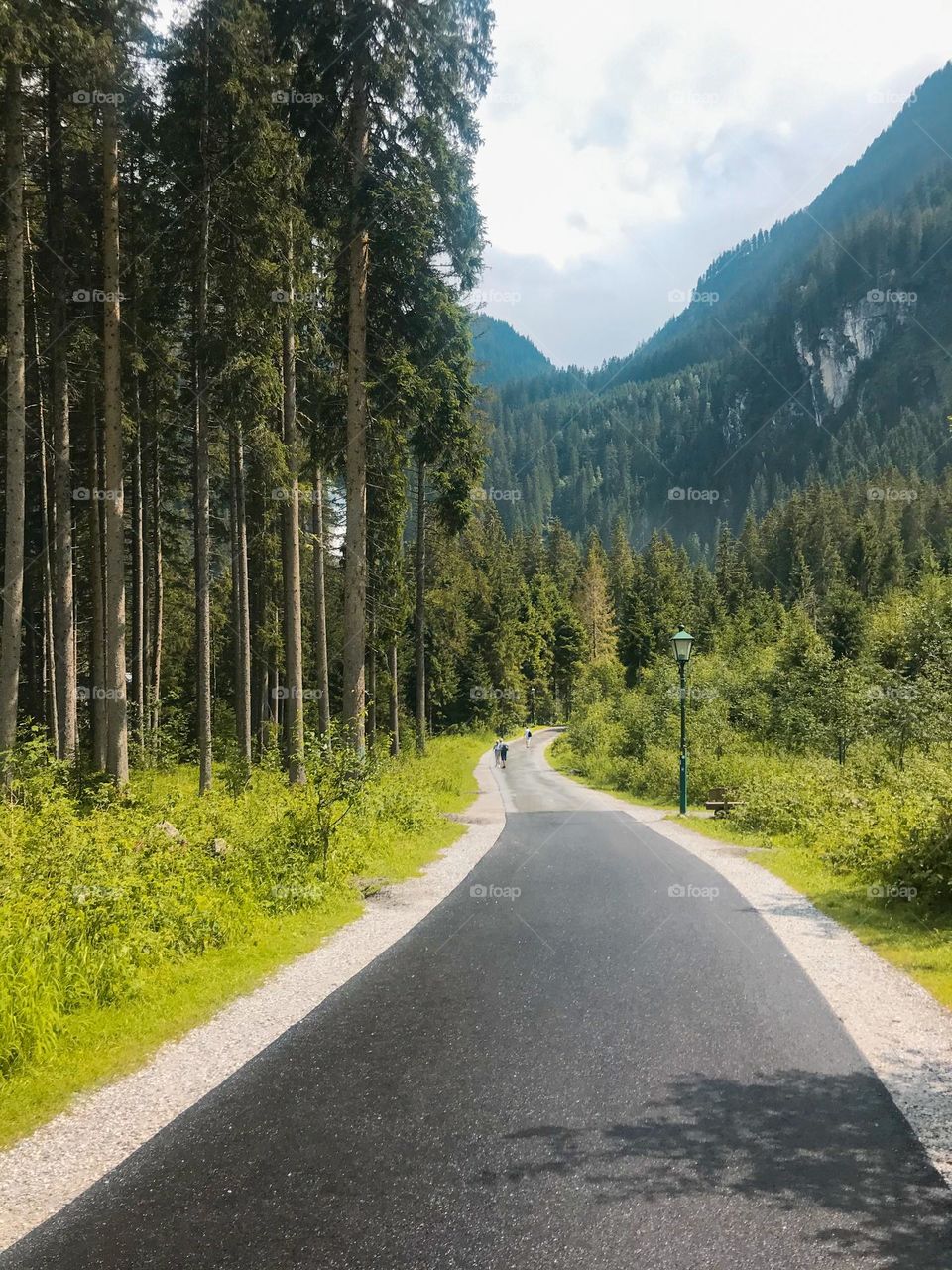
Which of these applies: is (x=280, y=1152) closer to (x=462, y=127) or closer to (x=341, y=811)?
(x=341, y=811)

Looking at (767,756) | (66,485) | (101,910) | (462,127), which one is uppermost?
(462,127)

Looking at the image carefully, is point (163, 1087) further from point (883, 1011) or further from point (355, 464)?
point (355, 464)

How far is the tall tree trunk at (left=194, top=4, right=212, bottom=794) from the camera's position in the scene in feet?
51.2

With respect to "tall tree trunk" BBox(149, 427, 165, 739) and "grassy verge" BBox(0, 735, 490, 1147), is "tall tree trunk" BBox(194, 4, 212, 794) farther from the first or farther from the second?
"grassy verge" BBox(0, 735, 490, 1147)

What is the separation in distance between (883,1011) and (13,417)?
14.9 metres

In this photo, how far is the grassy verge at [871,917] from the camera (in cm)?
767

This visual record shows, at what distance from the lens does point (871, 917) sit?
9.77m

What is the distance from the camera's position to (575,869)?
13.2m

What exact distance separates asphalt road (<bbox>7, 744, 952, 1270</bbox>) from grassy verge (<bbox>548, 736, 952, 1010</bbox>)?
55.4 inches

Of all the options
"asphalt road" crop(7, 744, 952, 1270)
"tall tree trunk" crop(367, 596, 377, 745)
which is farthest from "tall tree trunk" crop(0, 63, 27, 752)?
"tall tree trunk" crop(367, 596, 377, 745)

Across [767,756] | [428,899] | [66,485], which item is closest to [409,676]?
[767,756]

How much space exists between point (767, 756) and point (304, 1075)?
2414 cm

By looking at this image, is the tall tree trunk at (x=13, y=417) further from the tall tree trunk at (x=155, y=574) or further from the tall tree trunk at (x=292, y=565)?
the tall tree trunk at (x=155, y=574)

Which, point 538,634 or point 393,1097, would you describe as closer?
point 393,1097
